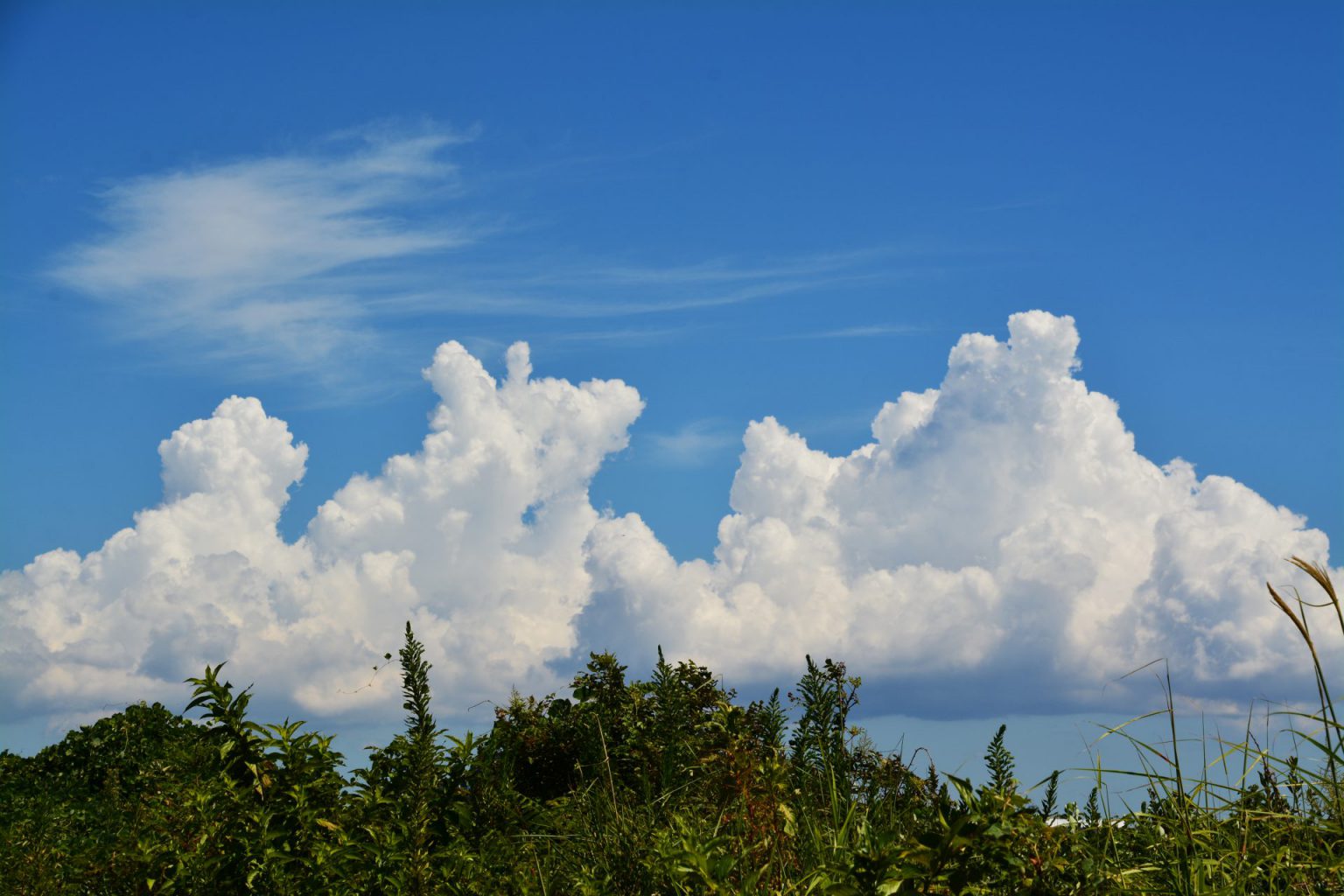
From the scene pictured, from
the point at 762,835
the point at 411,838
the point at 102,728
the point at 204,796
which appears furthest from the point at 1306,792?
the point at 102,728

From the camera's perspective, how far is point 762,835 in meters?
5.18

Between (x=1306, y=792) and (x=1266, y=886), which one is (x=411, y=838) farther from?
(x=1306, y=792)

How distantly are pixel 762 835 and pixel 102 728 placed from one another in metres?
13.1

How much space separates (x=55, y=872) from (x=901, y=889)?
5.28 metres

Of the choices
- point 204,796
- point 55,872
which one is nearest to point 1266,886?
point 204,796

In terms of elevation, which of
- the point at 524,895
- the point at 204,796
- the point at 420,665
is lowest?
the point at 524,895

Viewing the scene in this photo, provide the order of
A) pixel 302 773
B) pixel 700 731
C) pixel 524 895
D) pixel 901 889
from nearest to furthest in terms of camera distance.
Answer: pixel 901 889 → pixel 524 895 → pixel 302 773 → pixel 700 731

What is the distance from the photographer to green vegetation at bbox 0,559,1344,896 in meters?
4.29

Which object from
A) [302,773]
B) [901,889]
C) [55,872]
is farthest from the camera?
[55,872]

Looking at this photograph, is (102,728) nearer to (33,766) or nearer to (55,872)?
(33,766)

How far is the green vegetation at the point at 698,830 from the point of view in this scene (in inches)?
169

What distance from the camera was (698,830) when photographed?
529 centimetres

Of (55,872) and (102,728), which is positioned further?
(102,728)

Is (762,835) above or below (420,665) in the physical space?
below
